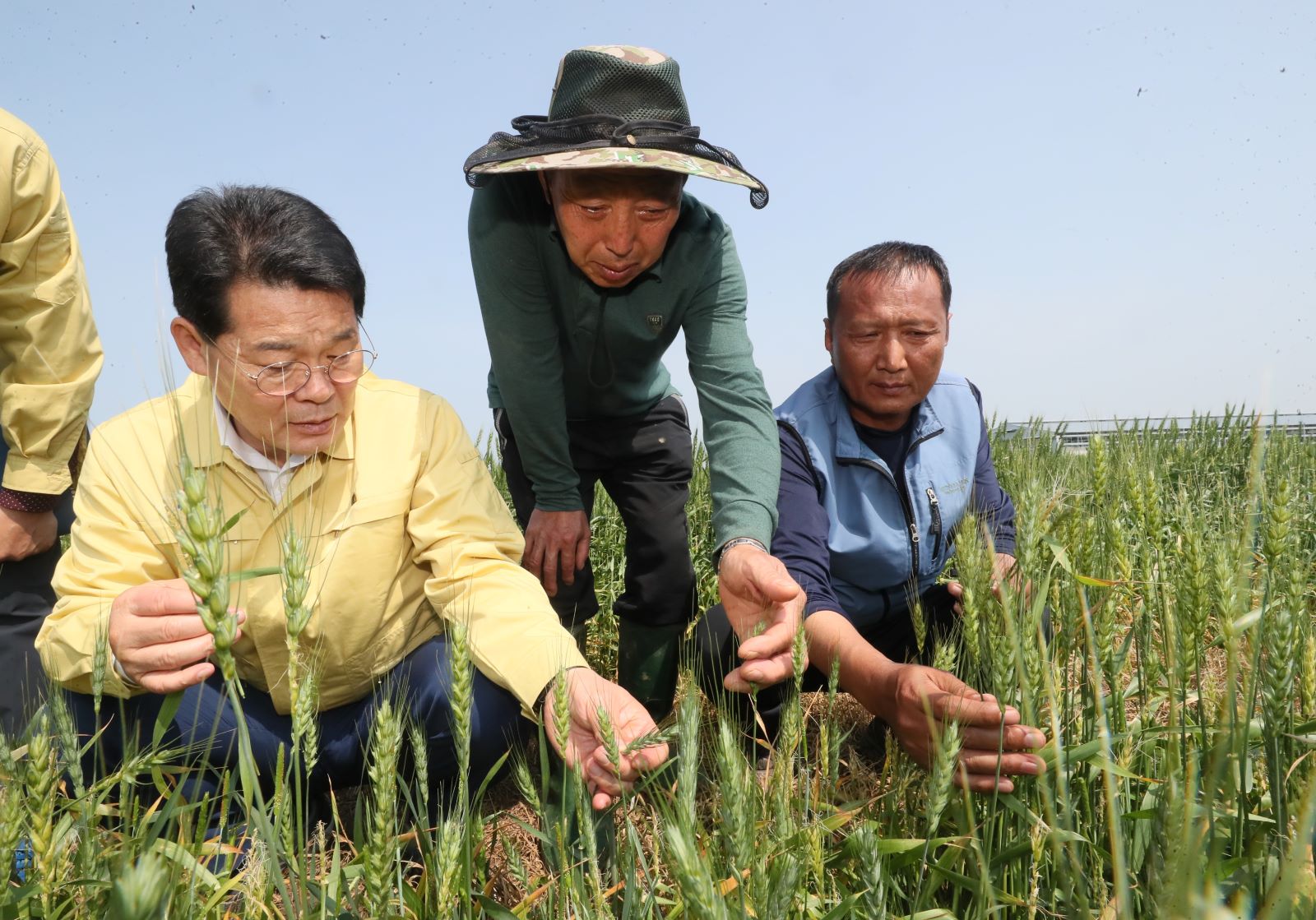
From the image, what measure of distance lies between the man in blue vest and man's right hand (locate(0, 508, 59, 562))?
5.77 ft

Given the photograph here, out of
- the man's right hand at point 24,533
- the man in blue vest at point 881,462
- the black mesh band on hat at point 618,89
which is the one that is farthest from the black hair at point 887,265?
the man's right hand at point 24,533

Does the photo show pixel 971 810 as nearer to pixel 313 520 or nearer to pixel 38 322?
pixel 313 520

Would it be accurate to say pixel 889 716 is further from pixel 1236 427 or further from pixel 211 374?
pixel 1236 427

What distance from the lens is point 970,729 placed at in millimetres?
1456

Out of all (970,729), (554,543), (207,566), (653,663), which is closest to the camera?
(207,566)

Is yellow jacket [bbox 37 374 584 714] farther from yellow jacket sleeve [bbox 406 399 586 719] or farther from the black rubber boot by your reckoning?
the black rubber boot

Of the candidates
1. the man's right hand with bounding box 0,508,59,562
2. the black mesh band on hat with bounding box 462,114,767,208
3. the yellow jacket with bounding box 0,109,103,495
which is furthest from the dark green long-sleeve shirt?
the man's right hand with bounding box 0,508,59,562

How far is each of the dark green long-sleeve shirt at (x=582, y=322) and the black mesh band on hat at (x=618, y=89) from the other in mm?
265

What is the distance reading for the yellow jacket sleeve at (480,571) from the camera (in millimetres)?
1787

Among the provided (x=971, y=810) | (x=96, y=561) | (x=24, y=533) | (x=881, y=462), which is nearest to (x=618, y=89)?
(x=881, y=462)

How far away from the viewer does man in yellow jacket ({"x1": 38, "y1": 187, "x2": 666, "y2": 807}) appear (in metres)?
1.80

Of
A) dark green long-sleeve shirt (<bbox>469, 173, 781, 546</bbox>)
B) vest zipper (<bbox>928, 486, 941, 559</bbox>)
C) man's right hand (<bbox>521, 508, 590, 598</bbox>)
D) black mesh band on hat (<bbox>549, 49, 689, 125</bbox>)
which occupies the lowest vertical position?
man's right hand (<bbox>521, 508, 590, 598</bbox>)

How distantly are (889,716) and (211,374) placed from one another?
1.48 meters

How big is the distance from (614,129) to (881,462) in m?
1.10
